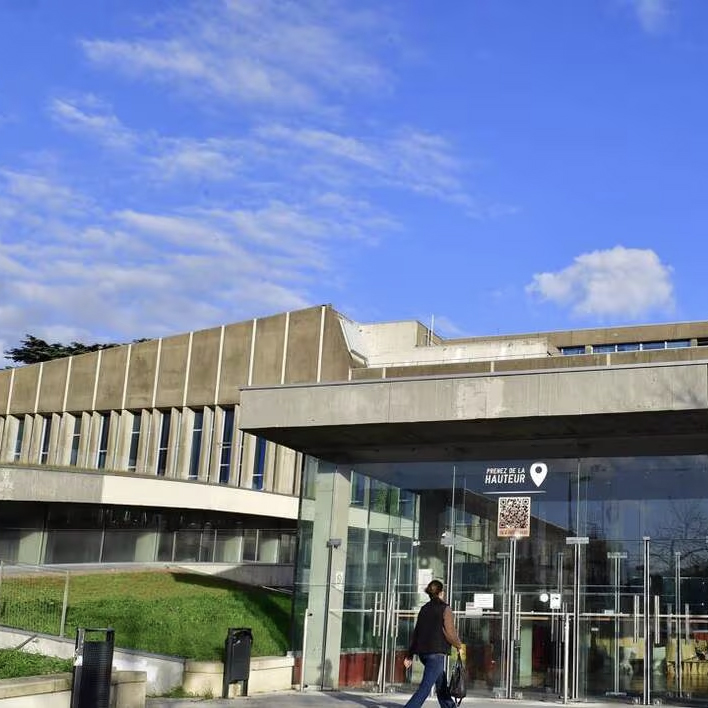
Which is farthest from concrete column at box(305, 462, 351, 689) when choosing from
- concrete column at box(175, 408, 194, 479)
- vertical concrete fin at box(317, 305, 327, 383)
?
concrete column at box(175, 408, 194, 479)

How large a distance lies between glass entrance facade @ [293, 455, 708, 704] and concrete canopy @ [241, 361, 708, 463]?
0.98ft

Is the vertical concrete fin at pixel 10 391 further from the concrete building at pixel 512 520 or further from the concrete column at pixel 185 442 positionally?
the concrete building at pixel 512 520

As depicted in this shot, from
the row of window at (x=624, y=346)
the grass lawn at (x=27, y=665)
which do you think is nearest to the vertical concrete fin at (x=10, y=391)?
the row of window at (x=624, y=346)

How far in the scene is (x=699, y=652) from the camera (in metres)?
16.2

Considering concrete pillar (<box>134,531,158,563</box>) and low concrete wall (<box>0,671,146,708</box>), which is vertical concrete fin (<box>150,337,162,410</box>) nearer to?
concrete pillar (<box>134,531,158,563</box>)

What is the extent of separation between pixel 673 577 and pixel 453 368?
110 ft

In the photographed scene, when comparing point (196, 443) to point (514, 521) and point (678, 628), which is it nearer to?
point (514, 521)

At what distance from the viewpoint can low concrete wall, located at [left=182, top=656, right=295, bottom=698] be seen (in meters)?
16.5

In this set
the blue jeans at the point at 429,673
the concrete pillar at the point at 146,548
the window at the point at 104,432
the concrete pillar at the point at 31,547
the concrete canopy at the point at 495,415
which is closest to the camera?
the blue jeans at the point at 429,673

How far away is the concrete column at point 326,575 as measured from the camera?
18.6 meters

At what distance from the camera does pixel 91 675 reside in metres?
13.5

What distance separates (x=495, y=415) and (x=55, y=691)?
7685 mm

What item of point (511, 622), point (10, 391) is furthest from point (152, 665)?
point (10, 391)

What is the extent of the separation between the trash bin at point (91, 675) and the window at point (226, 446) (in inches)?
1416
